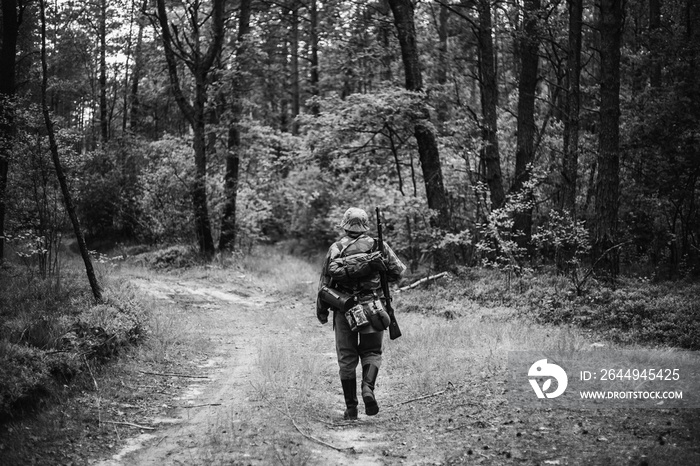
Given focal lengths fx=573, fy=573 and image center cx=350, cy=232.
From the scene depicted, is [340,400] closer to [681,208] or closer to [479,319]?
[479,319]

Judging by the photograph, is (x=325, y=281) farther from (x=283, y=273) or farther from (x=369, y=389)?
(x=283, y=273)

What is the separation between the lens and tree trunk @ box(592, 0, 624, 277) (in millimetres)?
11922

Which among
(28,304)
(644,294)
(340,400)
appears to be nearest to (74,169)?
(28,304)

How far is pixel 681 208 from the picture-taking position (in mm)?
12906

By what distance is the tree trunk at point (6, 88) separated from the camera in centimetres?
1022

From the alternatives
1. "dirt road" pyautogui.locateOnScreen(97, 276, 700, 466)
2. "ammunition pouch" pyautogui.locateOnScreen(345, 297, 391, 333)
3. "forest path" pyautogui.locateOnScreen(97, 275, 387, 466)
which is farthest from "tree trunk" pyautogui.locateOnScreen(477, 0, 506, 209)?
"ammunition pouch" pyautogui.locateOnScreen(345, 297, 391, 333)

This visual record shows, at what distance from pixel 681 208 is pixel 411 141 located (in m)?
7.36

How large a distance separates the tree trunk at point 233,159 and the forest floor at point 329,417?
10.6m

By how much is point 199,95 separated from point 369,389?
49.4ft

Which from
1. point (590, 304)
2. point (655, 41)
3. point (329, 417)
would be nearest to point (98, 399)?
point (329, 417)

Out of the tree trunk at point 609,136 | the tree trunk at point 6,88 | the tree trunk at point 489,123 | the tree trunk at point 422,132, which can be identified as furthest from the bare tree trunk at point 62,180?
the tree trunk at point 489,123

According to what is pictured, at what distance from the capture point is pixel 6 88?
447 inches

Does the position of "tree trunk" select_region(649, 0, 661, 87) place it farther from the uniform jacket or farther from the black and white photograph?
the uniform jacket

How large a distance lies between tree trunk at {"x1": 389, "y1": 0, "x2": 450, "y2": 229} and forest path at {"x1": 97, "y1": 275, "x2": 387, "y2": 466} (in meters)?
5.13
